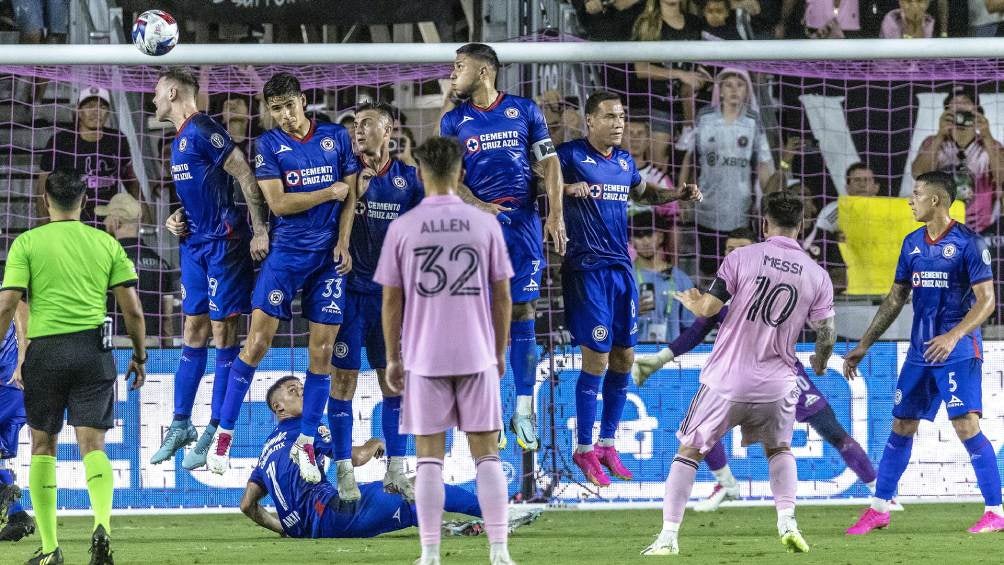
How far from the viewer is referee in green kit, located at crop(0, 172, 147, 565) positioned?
26.2ft

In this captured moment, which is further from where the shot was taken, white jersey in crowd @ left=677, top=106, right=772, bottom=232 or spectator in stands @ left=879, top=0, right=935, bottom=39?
spectator in stands @ left=879, top=0, right=935, bottom=39

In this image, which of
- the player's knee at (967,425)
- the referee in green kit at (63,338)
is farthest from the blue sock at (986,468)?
the referee in green kit at (63,338)

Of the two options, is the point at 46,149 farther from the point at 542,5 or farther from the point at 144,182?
the point at 542,5

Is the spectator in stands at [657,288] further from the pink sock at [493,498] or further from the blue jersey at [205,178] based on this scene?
the pink sock at [493,498]

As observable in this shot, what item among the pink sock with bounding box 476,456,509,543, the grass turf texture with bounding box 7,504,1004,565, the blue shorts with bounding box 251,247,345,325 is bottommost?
the grass turf texture with bounding box 7,504,1004,565

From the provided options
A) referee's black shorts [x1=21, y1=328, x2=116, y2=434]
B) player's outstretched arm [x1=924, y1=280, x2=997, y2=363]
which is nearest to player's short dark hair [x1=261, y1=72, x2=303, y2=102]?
referee's black shorts [x1=21, y1=328, x2=116, y2=434]

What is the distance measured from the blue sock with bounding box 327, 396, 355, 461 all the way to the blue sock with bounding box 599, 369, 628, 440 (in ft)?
6.21

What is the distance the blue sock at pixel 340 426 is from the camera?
10297mm

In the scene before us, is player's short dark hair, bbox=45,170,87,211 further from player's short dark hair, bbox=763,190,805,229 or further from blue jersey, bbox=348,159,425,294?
player's short dark hair, bbox=763,190,805,229

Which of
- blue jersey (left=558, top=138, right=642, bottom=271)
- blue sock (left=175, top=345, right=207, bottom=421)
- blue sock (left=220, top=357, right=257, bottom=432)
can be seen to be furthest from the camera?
blue sock (left=175, top=345, right=207, bottom=421)

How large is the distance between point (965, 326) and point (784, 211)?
240 centimetres

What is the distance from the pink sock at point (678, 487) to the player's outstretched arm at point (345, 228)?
3.11 m

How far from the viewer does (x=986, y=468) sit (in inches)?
401

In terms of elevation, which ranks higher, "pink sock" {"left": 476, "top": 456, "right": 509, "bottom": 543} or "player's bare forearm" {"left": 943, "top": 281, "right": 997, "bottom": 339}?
"player's bare forearm" {"left": 943, "top": 281, "right": 997, "bottom": 339}
